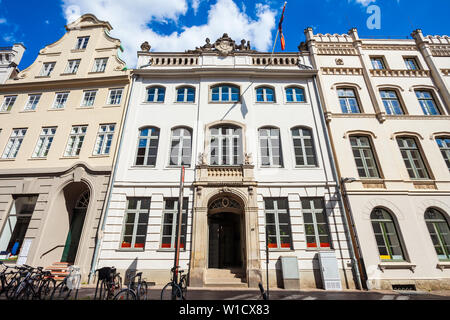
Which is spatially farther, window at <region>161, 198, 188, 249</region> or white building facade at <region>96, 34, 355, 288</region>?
window at <region>161, 198, 188, 249</region>

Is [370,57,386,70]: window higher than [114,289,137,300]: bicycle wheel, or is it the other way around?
[370,57,386,70]: window

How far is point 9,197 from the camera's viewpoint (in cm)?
1153

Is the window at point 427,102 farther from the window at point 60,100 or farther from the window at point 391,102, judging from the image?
the window at point 60,100

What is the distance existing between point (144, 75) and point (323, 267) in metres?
16.3

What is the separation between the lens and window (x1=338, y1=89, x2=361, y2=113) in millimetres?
13508

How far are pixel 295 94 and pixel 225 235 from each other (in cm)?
1080

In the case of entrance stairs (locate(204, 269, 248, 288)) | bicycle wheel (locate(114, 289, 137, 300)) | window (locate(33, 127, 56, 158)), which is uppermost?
window (locate(33, 127, 56, 158))

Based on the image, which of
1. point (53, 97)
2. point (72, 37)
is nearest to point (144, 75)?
point (53, 97)

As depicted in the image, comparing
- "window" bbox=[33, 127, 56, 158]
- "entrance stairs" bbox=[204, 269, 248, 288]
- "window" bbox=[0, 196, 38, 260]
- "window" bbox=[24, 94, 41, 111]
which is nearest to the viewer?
"entrance stairs" bbox=[204, 269, 248, 288]

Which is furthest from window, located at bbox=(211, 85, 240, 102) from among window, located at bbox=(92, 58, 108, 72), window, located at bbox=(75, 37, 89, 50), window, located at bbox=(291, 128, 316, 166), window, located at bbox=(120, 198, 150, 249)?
window, located at bbox=(75, 37, 89, 50)

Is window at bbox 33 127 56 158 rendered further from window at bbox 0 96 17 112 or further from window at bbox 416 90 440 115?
window at bbox 416 90 440 115

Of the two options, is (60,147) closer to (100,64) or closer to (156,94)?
(156,94)

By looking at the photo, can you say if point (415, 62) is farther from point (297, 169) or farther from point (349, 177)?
point (297, 169)

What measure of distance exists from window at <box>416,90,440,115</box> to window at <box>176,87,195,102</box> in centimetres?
1623
